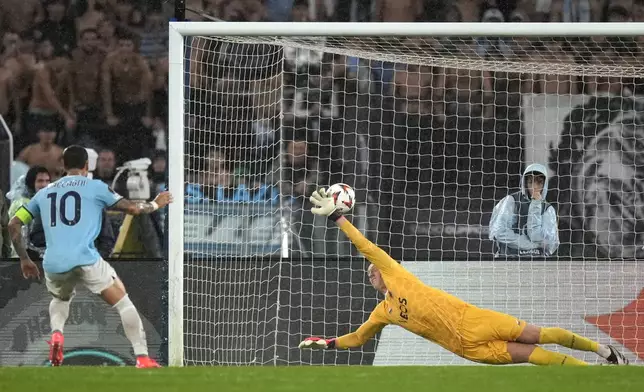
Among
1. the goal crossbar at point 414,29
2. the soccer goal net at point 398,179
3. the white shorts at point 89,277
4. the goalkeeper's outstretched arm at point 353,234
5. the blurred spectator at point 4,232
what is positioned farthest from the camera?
the blurred spectator at point 4,232

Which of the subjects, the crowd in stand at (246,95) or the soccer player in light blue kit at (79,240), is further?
the crowd in stand at (246,95)

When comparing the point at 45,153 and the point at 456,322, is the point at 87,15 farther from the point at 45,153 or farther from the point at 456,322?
the point at 456,322

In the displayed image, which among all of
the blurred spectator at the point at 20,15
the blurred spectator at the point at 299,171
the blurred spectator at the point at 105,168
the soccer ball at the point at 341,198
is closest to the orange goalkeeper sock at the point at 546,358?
the soccer ball at the point at 341,198

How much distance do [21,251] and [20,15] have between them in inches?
125

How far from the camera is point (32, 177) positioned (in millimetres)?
10812

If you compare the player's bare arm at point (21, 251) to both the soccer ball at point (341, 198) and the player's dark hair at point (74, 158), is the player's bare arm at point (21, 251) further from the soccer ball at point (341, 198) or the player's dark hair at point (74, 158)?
the soccer ball at point (341, 198)

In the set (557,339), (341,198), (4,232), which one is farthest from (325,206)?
(4,232)

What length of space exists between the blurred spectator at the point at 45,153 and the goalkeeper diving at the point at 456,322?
332 cm

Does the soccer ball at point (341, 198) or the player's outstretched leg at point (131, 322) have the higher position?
the soccer ball at point (341, 198)

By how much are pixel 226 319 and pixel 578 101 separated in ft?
12.8

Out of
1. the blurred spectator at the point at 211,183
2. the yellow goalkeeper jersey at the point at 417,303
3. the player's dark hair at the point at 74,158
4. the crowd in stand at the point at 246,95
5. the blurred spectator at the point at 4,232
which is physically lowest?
the yellow goalkeeper jersey at the point at 417,303

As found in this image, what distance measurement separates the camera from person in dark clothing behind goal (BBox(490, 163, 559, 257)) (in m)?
10.4

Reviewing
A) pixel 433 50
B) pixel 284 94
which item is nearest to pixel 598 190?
pixel 433 50

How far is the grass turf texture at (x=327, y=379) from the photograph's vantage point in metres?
6.51
